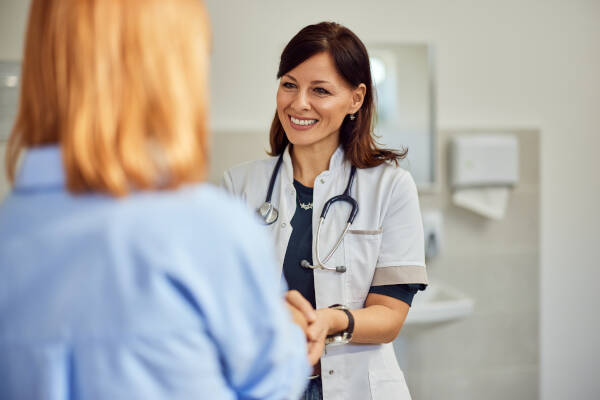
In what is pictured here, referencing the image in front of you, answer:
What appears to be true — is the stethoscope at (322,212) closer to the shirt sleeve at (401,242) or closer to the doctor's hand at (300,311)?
the shirt sleeve at (401,242)

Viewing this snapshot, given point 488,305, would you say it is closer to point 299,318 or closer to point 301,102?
point 301,102

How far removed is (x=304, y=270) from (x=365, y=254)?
15 cm

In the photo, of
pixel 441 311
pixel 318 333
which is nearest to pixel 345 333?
pixel 318 333

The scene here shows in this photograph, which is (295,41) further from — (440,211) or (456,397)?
(456,397)

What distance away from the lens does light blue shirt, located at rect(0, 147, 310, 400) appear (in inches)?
21.4

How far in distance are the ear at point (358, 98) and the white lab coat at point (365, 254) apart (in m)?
0.17

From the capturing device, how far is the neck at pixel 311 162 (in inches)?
53.5

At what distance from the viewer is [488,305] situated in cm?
248

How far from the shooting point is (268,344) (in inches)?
24.2

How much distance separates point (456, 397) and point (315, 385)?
4.89 ft

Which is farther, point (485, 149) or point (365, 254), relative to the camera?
point (485, 149)

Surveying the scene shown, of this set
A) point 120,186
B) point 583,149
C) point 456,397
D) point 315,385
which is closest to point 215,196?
point 120,186

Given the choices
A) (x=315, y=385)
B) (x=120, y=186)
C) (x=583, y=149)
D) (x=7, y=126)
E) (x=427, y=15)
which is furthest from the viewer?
(x=583, y=149)

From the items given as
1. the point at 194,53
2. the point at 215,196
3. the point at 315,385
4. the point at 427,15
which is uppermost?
the point at 427,15
